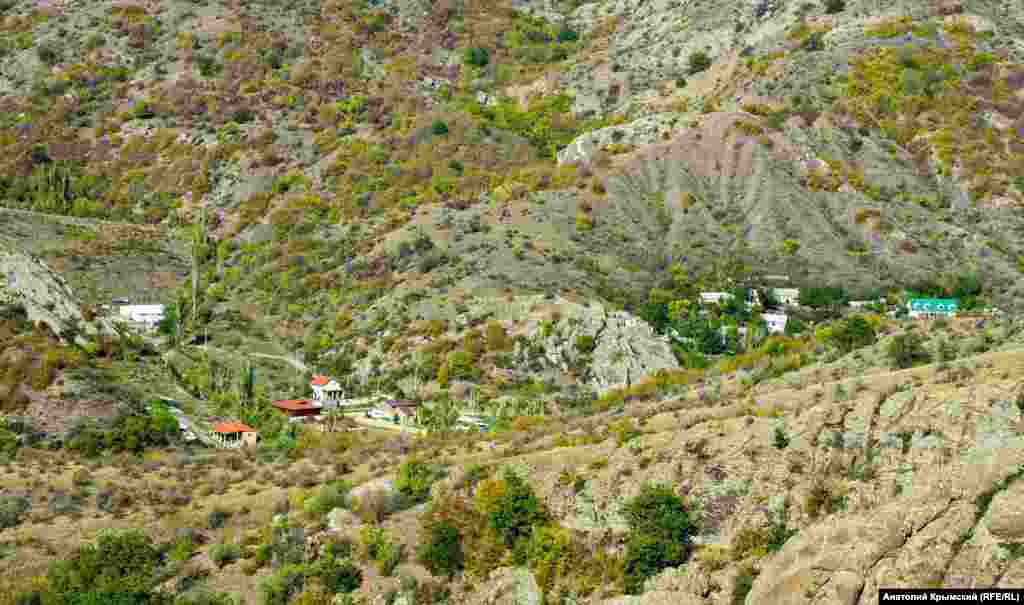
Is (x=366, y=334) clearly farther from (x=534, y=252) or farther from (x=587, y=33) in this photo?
(x=587, y=33)

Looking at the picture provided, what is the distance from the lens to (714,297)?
7231 centimetres

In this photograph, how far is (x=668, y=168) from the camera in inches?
3538

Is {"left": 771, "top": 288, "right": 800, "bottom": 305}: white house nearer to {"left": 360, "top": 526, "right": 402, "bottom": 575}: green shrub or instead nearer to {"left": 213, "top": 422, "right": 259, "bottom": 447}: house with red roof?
{"left": 213, "top": 422, "right": 259, "bottom": 447}: house with red roof

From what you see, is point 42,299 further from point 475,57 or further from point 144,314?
point 475,57

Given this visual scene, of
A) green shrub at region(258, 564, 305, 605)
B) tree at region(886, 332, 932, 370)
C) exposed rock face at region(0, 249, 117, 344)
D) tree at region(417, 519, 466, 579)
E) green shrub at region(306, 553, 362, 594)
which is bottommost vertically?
exposed rock face at region(0, 249, 117, 344)

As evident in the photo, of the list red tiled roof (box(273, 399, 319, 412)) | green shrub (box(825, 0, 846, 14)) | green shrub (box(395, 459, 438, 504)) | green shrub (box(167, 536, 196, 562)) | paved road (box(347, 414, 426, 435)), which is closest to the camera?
green shrub (box(167, 536, 196, 562))

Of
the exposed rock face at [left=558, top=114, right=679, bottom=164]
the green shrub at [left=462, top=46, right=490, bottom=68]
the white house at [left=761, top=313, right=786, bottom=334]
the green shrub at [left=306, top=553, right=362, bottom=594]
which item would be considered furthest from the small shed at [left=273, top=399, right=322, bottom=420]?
the green shrub at [left=462, top=46, right=490, bottom=68]

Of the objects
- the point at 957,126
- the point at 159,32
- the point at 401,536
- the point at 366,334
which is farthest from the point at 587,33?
the point at 401,536

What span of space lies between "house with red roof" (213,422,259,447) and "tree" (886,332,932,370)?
26.7 meters

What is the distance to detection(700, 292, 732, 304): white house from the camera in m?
71.8

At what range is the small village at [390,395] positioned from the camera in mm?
47188

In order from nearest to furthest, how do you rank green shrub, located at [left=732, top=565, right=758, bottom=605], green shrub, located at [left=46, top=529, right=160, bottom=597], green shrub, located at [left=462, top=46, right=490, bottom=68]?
green shrub, located at [left=732, top=565, right=758, bottom=605]
green shrub, located at [left=46, top=529, right=160, bottom=597]
green shrub, located at [left=462, top=46, right=490, bottom=68]

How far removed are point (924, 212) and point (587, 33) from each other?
6953 cm

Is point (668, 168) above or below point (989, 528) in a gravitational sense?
below
